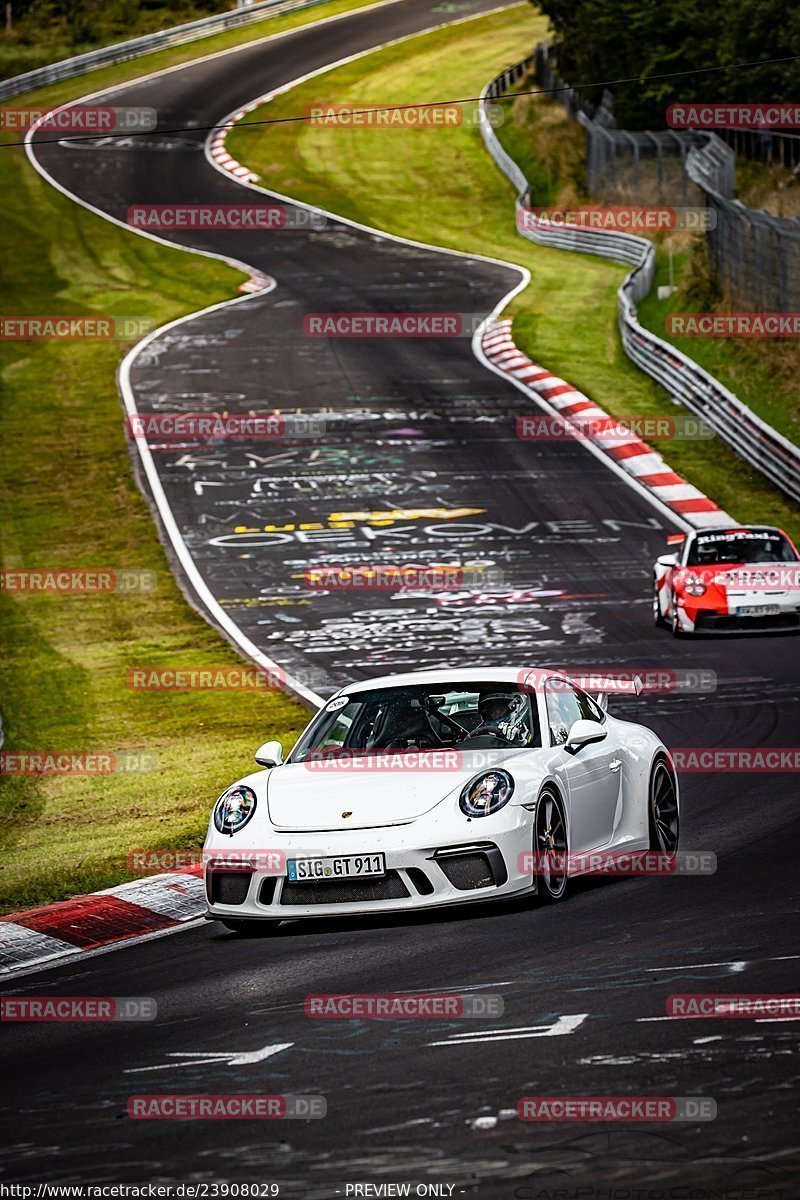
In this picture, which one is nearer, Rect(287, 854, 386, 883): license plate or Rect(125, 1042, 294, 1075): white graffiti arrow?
Rect(125, 1042, 294, 1075): white graffiti arrow

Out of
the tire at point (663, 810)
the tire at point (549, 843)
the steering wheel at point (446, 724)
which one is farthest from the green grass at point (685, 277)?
the tire at point (549, 843)

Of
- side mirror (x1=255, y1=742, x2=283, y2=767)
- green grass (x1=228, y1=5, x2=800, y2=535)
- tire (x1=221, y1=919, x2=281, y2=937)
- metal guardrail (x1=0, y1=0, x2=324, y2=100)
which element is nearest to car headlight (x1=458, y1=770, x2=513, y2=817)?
tire (x1=221, y1=919, x2=281, y2=937)

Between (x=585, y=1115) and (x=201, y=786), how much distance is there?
8.52 metres

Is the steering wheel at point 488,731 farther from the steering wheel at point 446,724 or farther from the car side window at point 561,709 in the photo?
the car side window at point 561,709

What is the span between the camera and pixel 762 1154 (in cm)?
550

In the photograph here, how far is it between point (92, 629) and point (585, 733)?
1324 cm

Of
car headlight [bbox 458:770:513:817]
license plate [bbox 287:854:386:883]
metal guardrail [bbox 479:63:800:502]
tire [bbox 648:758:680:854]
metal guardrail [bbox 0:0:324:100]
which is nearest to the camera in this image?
license plate [bbox 287:854:386:883]

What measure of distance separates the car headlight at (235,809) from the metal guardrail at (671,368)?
18.0 m

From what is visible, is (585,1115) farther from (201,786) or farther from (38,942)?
(201,786)

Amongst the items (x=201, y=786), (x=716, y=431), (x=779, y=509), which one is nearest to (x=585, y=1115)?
(x=201, y=786)

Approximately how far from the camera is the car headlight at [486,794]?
9055 millimetres

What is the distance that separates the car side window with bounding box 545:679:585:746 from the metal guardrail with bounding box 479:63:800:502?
648 inches

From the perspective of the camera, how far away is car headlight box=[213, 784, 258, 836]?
941 centimetres

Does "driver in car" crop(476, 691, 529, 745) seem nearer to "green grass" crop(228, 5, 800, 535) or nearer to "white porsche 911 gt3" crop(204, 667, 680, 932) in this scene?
"white porsche 911 gt3" crop(204, 667, 680, 932)
